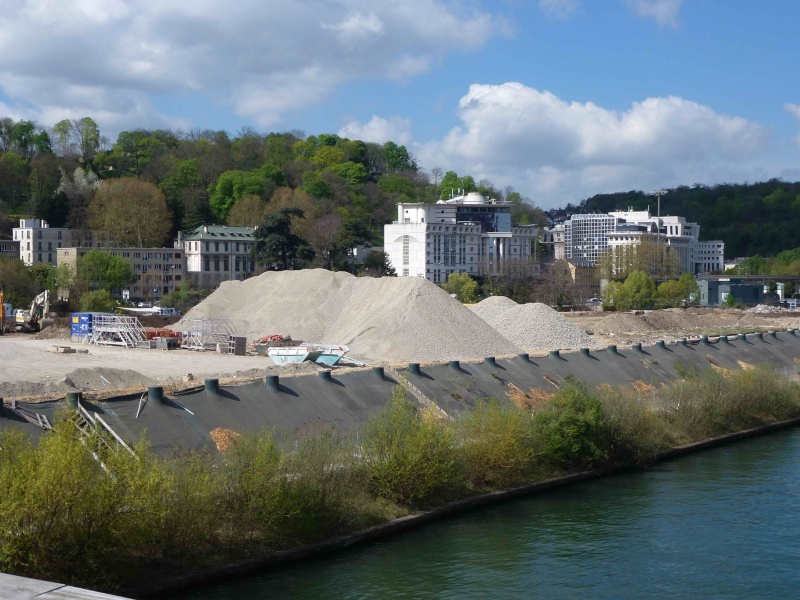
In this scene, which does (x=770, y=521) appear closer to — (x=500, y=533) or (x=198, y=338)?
(x=500, y=533)

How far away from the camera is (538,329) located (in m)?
61.0

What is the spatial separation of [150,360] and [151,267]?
5891 centimetres

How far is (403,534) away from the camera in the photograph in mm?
27234

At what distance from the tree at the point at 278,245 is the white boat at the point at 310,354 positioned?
39.7 m

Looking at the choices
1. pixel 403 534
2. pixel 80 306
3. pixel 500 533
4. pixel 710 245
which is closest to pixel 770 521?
pixel 500 533

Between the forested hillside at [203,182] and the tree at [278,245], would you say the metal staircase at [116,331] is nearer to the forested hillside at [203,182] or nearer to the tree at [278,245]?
the tree at [278,245]

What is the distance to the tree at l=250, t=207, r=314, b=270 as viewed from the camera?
92.8 meters

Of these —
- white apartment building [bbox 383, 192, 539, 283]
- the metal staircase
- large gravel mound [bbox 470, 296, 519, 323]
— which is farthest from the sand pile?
white apartment building [bbox 383, 192, 539, 283]

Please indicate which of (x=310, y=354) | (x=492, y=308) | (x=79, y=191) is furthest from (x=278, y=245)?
(x=79, y=191)

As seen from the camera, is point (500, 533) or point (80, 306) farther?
point (80, 306)

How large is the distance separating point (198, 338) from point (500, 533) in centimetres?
3856

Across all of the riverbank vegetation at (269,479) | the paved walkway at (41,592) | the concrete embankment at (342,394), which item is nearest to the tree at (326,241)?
the concrete embankment at (342,394)

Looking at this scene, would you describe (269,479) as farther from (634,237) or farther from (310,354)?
(634,237)

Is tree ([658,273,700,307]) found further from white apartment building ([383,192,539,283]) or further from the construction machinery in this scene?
the construction machinery
